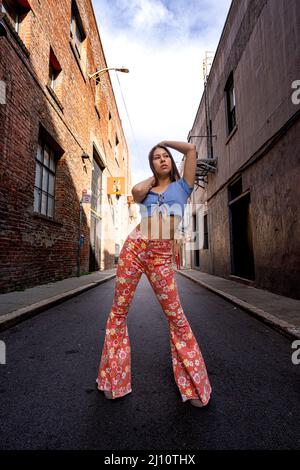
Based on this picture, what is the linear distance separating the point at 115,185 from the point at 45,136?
8.82 metres

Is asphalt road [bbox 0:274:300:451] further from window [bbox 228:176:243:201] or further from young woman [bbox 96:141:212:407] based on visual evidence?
window [bbox 228:176:243:201]

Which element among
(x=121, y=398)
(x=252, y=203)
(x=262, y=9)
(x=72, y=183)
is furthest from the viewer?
(x=72, y=183)

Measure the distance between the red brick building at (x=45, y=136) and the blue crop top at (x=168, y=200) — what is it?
449 cm

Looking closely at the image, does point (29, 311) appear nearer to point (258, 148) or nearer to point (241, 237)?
Answer: point (258, 148)

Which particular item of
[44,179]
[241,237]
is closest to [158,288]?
[44,179]

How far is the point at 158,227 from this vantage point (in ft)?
5.84

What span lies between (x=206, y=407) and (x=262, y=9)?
874 centimetres

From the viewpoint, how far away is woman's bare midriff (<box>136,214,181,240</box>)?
69.3 inches

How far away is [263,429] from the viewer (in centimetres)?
142

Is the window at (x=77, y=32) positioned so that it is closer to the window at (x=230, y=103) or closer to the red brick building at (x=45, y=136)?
the red brick building at (x=45, y=136)

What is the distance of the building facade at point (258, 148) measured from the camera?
5355mm

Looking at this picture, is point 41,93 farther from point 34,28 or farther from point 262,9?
point 262,9

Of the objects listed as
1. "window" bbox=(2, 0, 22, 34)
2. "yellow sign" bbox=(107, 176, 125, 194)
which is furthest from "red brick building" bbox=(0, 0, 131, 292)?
"yellow sign" bbox=(107, 176, 125, 194)
